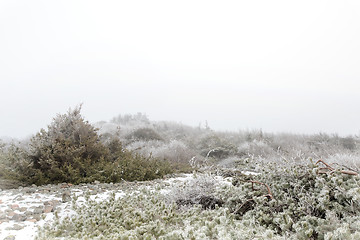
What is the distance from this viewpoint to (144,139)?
13.9 metres

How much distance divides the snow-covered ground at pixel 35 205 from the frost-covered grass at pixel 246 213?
29 centimetres

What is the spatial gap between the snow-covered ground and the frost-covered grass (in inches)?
11.6

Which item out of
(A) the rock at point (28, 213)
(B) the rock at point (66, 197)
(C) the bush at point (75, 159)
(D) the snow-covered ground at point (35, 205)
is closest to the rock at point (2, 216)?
(D) the snow-covered ground at point (35, 205)

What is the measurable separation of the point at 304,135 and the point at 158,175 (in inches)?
454

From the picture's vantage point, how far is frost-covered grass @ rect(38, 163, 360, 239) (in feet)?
6.47

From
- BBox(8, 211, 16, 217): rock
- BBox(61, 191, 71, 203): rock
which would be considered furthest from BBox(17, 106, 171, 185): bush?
BBox(8, 211, 16, 217): rock

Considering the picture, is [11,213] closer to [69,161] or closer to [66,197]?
[66,197]

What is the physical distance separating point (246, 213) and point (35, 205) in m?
2.85

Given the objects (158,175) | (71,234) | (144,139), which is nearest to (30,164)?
(158,175)

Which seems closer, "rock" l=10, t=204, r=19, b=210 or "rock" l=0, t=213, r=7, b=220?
"rock" l=0, t=213, r=7, b=220

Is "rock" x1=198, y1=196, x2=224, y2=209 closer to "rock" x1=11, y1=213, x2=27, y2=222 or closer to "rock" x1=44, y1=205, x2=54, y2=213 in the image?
"rock" x1=44, y1=205, x2=54, y2=213

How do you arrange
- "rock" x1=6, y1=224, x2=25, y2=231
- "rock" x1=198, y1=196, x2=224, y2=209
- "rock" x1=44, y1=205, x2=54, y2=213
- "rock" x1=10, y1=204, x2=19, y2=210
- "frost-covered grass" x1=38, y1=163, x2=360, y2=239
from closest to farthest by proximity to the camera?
"frost-covered grass" x1=38, y1=163, x2=360, y2=239 < "rock" x1=6, y1=224, x2=25, y2=231 < "rock" x1=198, y1=196, x2=224, y2=209 < "rock" x1=44, y1=205, x2=54, y2=213 < "rock" x1=10, y1=204, x2=19, y2=210

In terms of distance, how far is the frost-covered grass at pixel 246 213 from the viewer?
1972mm

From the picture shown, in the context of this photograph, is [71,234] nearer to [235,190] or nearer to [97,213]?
[97,213]
